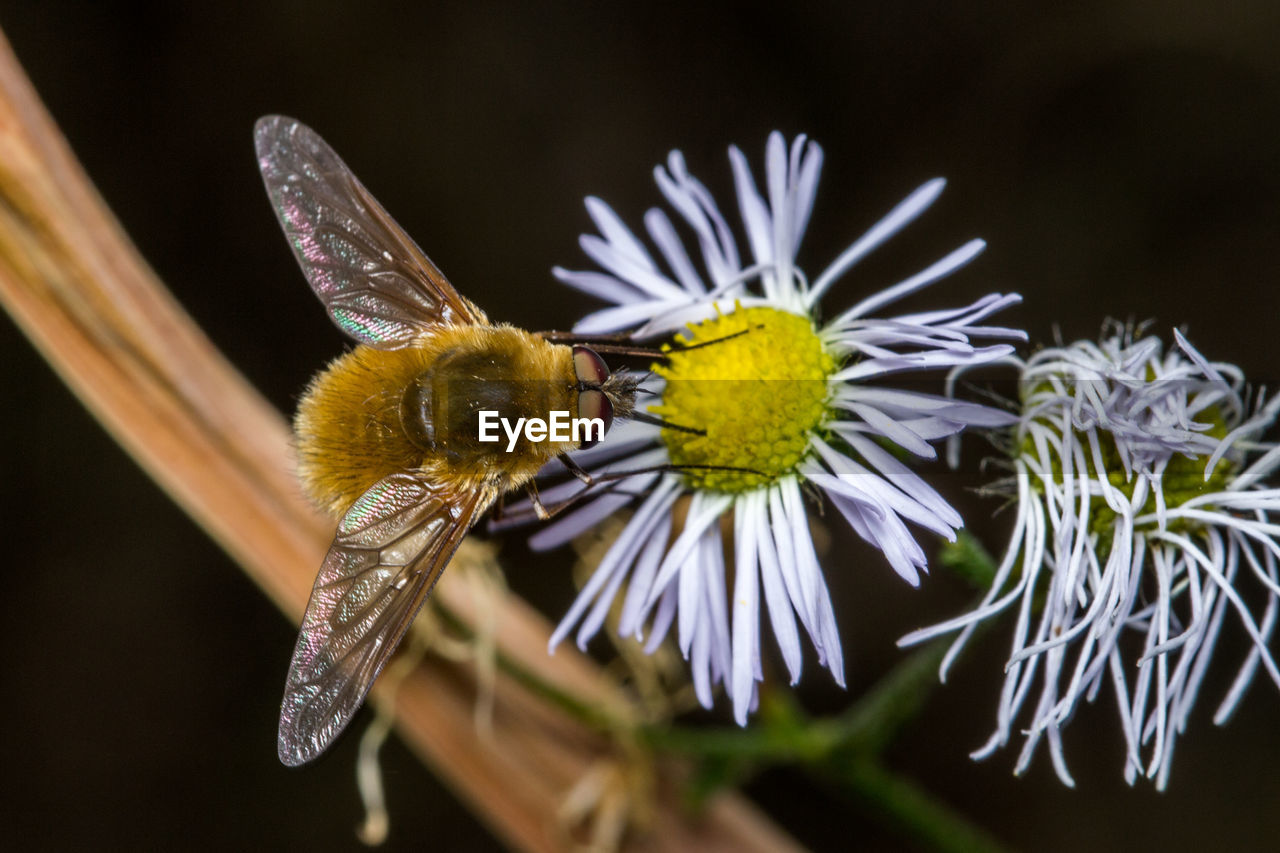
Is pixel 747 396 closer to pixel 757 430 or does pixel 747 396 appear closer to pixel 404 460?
pixel 757 430

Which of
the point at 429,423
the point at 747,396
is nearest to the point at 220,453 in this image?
the point at 429,423

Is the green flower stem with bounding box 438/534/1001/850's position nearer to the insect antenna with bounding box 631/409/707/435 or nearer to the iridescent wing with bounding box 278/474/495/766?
the iridescent wing with bounding box 278/474/495/766

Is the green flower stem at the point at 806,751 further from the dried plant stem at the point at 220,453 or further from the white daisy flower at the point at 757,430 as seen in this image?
the white daisy flower at the point at 757,430

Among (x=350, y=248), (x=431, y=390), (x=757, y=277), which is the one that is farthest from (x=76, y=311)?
(x=757, y=277)

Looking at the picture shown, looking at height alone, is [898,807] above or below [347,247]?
below

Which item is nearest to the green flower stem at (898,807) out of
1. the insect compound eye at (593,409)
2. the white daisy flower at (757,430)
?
the white daisy flower at (757,430)

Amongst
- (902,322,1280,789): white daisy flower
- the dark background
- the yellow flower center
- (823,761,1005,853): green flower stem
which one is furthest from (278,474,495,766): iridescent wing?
the dark background

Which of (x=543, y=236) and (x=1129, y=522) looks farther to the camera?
(x=543, y=236)
